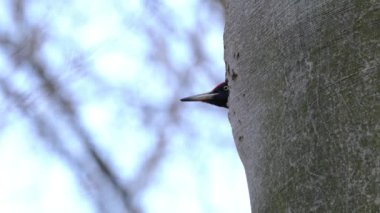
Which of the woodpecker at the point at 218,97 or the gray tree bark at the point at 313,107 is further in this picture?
the woodpecker at the point at 218,97

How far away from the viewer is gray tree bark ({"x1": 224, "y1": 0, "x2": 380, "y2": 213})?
1020mm

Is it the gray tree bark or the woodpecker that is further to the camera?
the woodpecker

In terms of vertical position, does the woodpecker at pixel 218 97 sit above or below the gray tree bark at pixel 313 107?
above

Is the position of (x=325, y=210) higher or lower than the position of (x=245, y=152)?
lower

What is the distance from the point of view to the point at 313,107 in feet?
3.59

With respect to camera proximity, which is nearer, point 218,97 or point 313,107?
point 313,107

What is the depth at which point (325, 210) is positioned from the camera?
1.02 meters

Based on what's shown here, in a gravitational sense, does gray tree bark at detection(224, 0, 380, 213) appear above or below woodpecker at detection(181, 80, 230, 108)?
below

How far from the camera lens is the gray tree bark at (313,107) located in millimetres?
1020

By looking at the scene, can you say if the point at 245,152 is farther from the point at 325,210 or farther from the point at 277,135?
the point at 325,210

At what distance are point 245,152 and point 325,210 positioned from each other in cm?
29

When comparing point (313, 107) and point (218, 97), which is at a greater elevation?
point (218, 97)

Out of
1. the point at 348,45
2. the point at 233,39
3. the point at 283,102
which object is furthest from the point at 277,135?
the point at 233,39

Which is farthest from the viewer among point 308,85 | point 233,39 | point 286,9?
point 233,39
